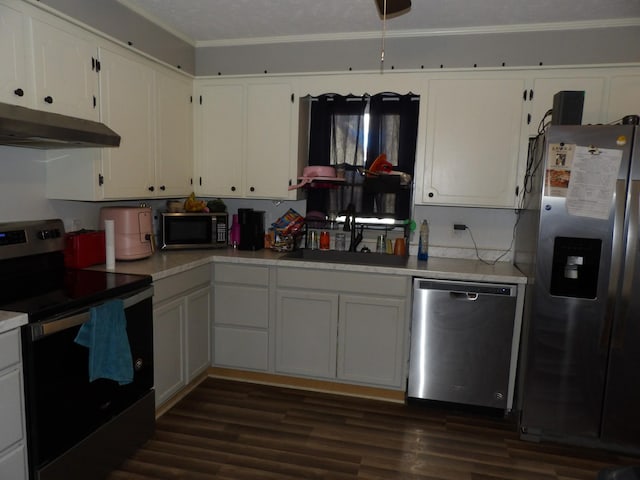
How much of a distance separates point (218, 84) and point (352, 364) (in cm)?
232

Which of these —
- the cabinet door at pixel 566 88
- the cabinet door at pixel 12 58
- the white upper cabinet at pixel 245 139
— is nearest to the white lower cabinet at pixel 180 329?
the white upper cabinet at pixel 245 139

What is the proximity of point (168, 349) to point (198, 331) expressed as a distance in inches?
14.3

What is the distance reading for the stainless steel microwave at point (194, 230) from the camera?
3.21 meters

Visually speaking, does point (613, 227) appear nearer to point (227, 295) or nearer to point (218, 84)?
point (227, 295)

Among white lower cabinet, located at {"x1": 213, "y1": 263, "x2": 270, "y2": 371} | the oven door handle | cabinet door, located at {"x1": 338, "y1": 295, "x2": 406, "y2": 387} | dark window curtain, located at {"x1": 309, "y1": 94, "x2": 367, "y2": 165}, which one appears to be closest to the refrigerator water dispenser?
cabinet door, located at {"x1": 338, "y1": 295, "x2": 406, "y2": 387}

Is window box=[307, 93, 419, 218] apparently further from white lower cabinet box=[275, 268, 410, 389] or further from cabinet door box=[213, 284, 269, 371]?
cabinet door box=[213, 284, 269, 371]

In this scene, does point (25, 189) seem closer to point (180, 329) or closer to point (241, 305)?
point (180, 329)

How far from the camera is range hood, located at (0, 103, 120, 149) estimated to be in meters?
1.82

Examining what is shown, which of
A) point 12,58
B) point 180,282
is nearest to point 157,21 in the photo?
point 12,58

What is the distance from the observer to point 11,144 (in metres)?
2.30

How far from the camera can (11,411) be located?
5.41 ft

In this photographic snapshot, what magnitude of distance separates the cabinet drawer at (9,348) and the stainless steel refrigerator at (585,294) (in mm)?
2521

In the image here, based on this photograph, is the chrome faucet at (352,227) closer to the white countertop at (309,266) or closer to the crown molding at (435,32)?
the white countertop at (309,266)

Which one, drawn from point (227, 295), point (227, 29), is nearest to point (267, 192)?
point (227, 295)
